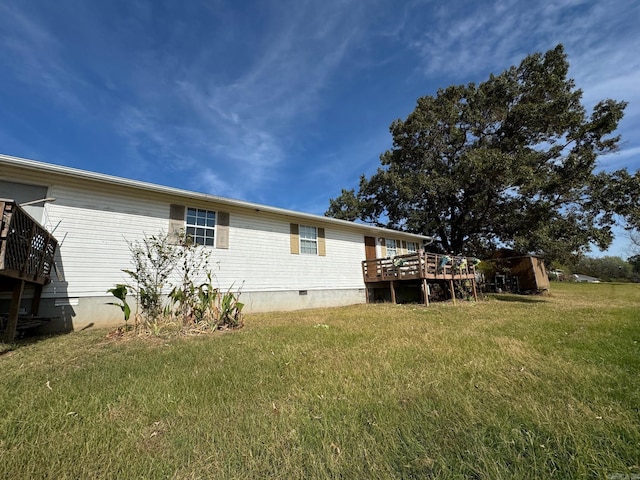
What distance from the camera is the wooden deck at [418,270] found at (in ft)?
38.3

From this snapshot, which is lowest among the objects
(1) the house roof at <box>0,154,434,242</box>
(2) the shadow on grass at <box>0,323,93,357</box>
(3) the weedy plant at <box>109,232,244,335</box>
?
(2) the shadow on grass at <box>0,323,93,357</box>

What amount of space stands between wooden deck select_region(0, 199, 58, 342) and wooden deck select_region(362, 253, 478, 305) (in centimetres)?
1109

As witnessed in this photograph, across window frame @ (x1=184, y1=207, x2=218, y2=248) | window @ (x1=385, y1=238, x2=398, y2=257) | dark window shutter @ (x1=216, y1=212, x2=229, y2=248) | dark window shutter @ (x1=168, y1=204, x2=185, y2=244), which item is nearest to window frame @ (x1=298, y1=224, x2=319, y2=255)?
dark window shutter @ (x1=216, y1=212, x2=229, y2=248)

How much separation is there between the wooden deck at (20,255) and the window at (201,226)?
3.33 meters

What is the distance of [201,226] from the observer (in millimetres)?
9383

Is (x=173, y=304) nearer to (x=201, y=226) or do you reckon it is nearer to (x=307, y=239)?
(x=201, y=226)

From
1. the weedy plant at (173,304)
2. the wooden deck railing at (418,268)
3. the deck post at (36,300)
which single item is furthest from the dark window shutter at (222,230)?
the wooden deck railing at (418,268)

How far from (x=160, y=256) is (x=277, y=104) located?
7980 millimetres

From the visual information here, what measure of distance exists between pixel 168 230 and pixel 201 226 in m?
1.01

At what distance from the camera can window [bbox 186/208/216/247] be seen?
9.17 m

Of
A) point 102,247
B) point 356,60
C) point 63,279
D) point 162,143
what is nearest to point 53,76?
point 162,143

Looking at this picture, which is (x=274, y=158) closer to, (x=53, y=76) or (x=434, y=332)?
(x=53, y=76)

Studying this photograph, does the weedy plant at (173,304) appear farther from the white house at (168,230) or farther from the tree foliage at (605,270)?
the tree foliage at (605,270)

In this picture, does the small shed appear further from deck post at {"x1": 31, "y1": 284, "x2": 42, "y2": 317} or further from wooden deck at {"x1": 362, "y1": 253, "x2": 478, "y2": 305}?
deck post at {"x1": 31, "y1": 284, "x2": 42, "y2": 317}
